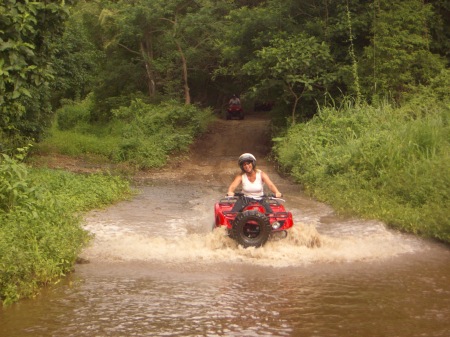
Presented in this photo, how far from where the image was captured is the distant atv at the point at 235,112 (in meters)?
33.4

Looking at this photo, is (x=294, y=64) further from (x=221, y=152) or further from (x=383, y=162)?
(x=383, y=162)

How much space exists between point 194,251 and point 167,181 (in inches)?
392

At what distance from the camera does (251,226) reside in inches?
418

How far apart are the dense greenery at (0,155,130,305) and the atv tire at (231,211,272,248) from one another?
2375mm

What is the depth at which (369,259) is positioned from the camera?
10.6 m

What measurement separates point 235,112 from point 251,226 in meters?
23.2

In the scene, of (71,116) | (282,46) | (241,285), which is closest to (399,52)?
(282,46)

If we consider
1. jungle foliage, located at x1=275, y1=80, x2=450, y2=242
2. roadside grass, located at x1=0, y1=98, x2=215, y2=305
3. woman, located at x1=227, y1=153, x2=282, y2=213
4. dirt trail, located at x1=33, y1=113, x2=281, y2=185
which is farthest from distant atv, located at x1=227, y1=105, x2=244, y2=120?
woman, located at x1=227, y1=153, x2=282, y2=213

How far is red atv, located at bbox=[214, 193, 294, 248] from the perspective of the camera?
Result: 10461 millimetres

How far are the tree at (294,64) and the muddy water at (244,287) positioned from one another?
33.5 feet

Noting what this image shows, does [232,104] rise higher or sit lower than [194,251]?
higher

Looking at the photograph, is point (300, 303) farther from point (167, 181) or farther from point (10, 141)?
point (10, 141)

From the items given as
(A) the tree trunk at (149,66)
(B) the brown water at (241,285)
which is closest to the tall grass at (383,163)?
(B) the brown water at (241,285)

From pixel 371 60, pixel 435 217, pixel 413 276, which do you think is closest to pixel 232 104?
pixel 371 60
